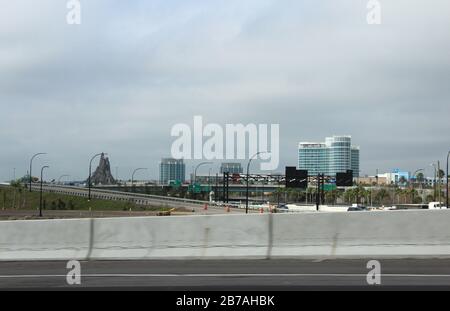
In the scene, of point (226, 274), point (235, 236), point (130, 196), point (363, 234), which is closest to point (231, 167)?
point (130, 196)

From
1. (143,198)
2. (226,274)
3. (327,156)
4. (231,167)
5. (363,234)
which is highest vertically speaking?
(327,156)

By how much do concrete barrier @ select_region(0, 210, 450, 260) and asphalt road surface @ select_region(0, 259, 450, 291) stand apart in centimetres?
40

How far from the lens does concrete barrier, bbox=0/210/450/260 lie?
12797 mm

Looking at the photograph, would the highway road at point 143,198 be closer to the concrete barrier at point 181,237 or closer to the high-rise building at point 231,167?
the high-rise building at point 231,167

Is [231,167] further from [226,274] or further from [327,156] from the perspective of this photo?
[226,274]

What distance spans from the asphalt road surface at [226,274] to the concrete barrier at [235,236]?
403 millimetres

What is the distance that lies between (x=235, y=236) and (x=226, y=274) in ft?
7.79

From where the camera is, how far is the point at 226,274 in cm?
1122

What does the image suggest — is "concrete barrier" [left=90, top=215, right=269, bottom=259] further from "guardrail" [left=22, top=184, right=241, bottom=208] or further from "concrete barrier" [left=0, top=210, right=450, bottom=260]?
"guardrail" [left=22, top=184, right=241, bottom=208]

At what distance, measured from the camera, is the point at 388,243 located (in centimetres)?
1286

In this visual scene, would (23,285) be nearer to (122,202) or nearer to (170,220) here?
(170,220)

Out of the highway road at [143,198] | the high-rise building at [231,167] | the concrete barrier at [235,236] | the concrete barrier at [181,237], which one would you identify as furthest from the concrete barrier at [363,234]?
the high-rise building at [231,167]
